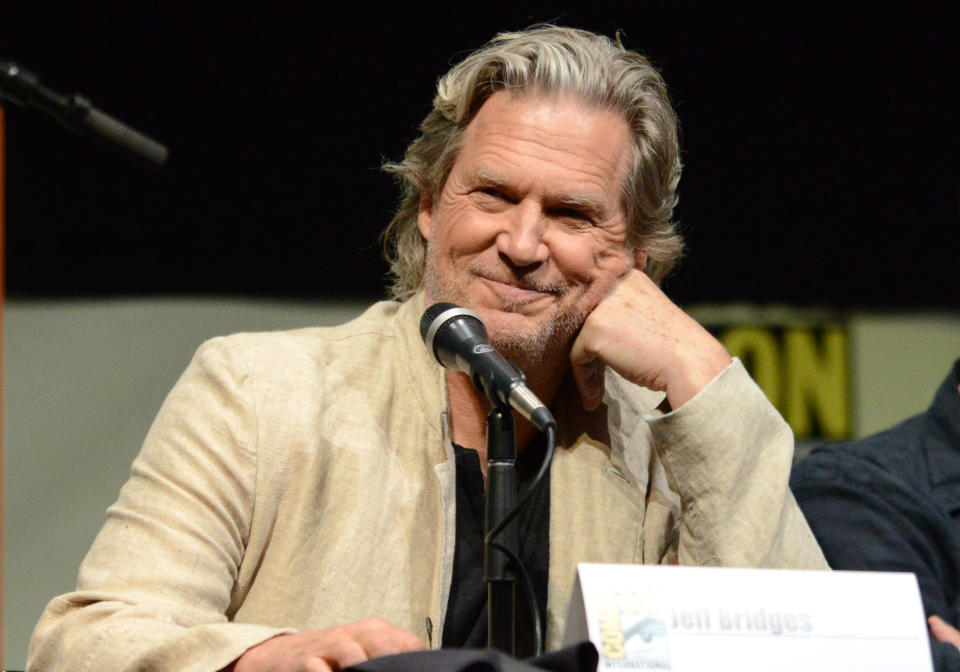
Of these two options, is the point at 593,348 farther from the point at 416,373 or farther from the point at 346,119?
the point at 346,119

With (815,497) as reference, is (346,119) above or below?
above

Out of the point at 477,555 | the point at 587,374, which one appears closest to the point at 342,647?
the point at 477,555

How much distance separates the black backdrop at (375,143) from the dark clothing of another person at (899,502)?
3.79 feet

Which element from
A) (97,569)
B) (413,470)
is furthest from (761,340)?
(97,569)

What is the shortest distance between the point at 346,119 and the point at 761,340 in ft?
4.52

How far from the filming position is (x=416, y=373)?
2.12 m

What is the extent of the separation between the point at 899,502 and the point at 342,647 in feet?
4.34

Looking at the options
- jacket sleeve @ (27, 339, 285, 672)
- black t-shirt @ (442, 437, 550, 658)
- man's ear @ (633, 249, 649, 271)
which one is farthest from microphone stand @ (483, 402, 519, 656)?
man's ear @ (633, 249, 649, 271)

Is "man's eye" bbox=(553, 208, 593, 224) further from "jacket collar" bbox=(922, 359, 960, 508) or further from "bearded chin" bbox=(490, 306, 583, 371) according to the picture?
"jacket collar" bbox=(922, 359, 960, 508)

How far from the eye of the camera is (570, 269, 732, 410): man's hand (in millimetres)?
2006

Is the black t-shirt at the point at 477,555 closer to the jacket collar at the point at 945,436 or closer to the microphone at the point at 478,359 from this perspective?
the microphone at the point at 478,359

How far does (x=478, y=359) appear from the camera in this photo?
1.56 metres

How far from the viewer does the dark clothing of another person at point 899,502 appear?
2.15 metres

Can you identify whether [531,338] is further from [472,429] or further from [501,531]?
[501,531]
